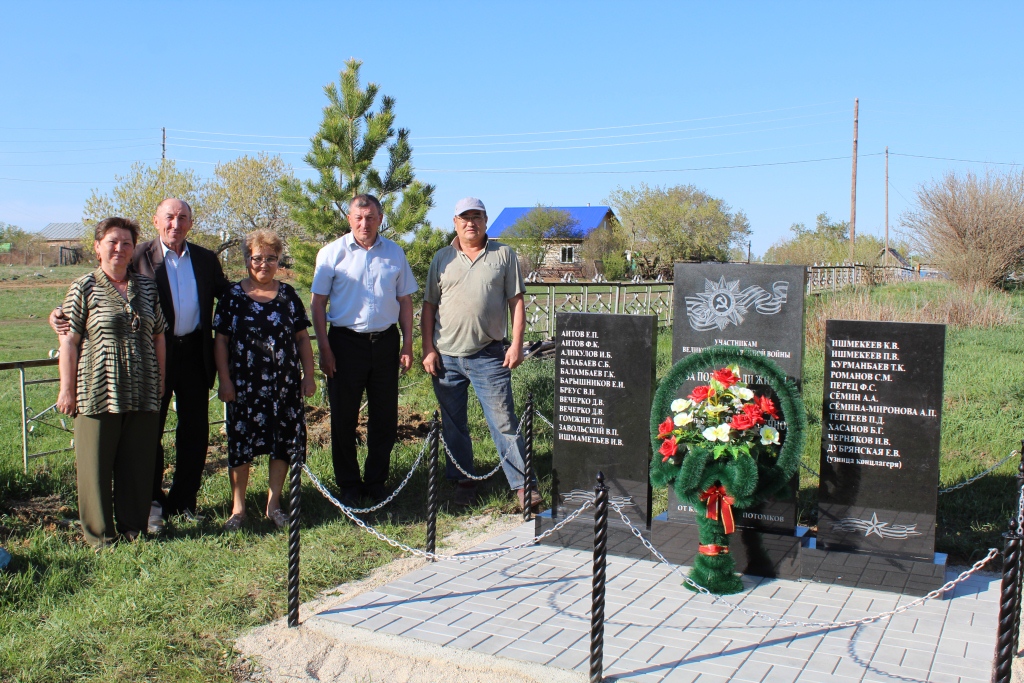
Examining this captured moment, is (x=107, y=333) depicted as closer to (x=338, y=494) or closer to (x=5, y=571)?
(x=5, y=571)

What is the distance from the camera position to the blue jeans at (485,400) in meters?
5.78

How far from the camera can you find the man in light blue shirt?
564cm

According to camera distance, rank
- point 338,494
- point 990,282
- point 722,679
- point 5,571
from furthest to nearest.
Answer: point 990,282, point 338,494, point 5,571, point 722,679

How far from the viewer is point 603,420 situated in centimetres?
526

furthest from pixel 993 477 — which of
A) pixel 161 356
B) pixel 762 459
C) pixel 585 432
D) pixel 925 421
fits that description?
pixel 161 356

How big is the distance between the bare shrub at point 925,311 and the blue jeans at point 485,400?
8724 mm

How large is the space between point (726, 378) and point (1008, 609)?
70.2 inches

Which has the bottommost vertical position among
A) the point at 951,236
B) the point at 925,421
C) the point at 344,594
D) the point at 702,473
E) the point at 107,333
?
the point at 344,594

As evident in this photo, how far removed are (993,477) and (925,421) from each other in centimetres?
267

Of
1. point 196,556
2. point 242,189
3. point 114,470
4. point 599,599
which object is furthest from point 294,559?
point 242,189

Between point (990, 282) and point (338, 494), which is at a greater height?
point (990, 282)

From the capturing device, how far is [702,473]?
4504 mm

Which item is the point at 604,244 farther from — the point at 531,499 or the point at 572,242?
the point at 531,499

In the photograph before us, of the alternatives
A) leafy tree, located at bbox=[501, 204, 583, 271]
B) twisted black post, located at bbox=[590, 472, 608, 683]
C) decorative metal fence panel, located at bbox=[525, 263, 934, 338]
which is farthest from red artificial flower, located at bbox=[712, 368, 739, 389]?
leafy tree, located at bbox=[501, 204, 583, 271]
